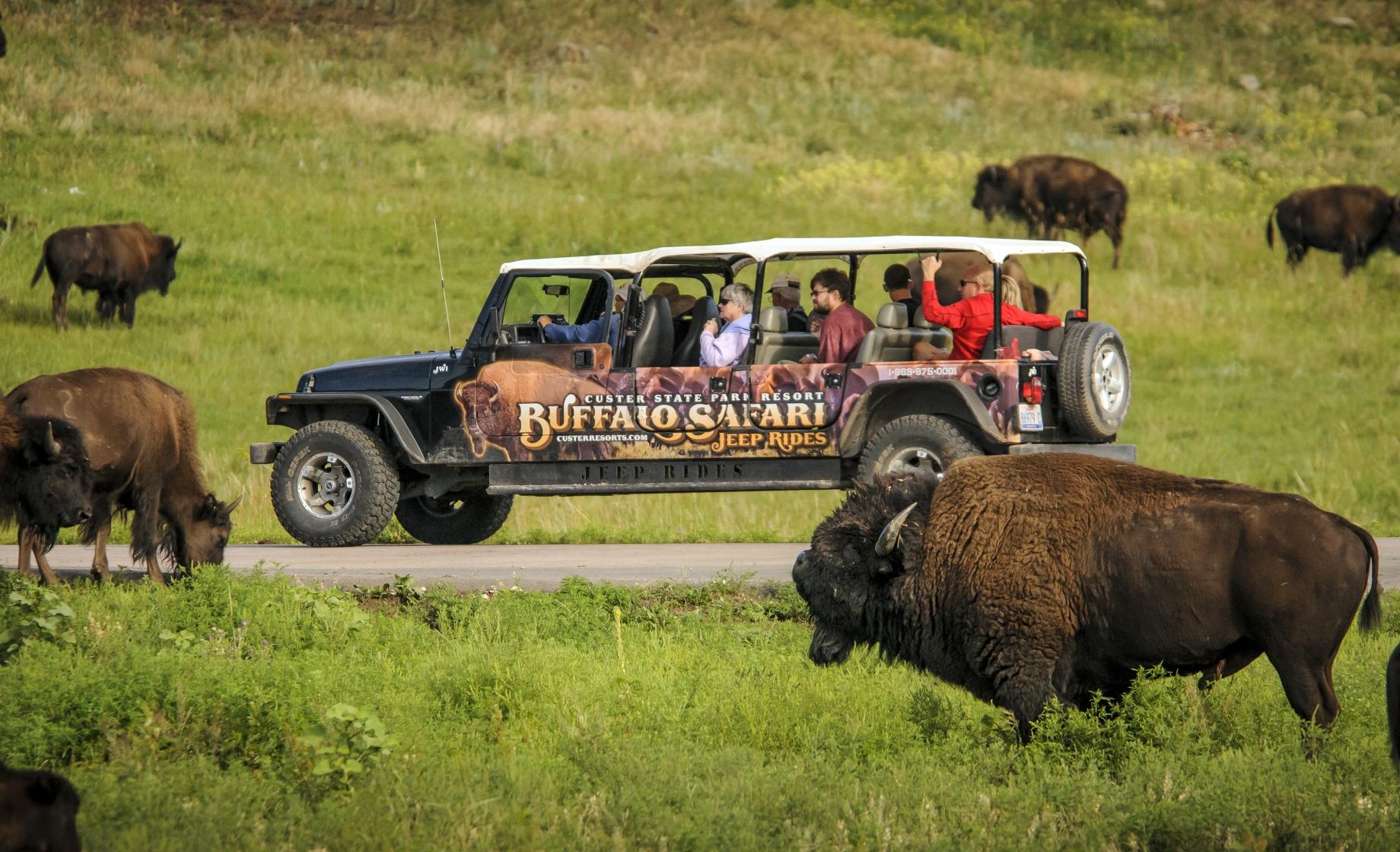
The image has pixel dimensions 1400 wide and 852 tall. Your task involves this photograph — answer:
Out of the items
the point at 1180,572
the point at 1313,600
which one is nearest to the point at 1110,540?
the point at 1180,572

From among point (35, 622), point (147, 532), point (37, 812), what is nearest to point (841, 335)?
point (147, 532)

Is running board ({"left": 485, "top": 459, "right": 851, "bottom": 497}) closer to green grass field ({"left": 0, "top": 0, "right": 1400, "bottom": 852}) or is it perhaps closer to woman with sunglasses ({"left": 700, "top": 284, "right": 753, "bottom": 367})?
woman with sunglasses ({"left": 700, "top": 284, "right": 753, "bottom": 367})

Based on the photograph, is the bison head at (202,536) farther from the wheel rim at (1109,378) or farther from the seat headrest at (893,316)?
the wheel rim at (1109,378)

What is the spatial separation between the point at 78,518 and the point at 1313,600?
703cm

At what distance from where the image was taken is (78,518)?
991 centimetres

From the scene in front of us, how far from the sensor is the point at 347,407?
12859mm

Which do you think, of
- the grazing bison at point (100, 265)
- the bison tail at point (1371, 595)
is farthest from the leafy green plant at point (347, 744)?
the grazing bison at point (100, 265)

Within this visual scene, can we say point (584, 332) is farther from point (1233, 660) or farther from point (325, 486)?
point (1233, 660)

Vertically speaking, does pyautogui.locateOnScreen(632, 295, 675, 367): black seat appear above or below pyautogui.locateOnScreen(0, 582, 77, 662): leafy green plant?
above

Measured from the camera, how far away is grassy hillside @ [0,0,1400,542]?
21031 millimetres

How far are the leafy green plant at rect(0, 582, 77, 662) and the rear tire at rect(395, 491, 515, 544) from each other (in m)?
5.05

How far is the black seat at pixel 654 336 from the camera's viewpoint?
1211 centimetres

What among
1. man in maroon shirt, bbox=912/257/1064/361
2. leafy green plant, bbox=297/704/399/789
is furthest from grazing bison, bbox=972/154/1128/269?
leafy green plant, bbox=297/704/399/789

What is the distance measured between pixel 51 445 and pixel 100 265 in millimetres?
14578
